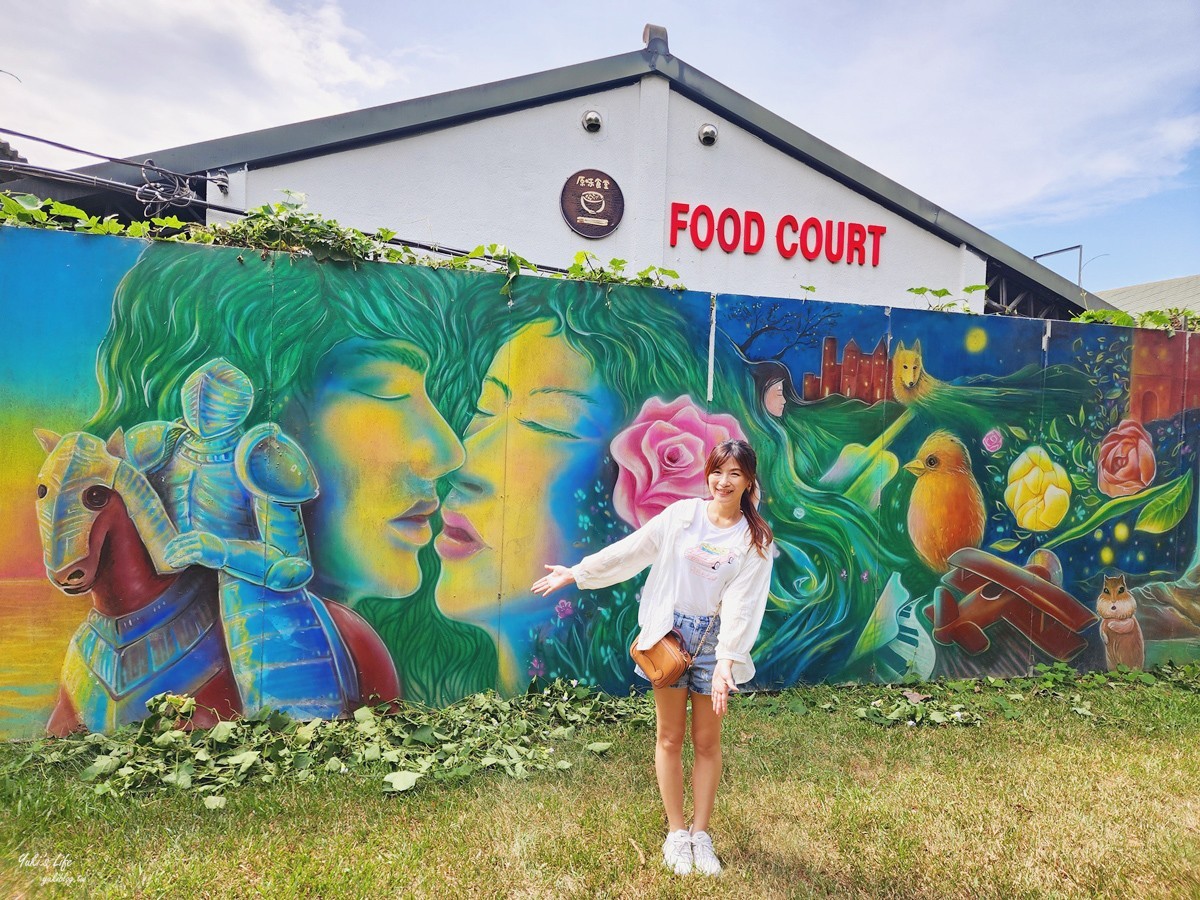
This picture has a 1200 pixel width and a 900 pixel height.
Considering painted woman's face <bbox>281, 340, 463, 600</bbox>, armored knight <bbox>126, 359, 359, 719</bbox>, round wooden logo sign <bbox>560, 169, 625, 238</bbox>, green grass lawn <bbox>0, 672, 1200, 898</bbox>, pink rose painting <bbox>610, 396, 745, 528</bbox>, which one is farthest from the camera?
round wooden logo sign <bbox>560, 169, 625, 238</bbox>

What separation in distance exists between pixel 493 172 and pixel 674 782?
26.9 ft

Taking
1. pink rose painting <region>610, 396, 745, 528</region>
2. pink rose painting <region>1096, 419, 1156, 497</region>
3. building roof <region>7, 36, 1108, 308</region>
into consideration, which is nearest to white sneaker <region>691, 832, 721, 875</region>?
pink rose painting <region>610, 396, 745, 528</region>

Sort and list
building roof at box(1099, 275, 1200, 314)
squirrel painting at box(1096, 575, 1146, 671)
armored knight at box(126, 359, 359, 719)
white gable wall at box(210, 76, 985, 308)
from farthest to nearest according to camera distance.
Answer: building roof at box(1099, 275, 1200, 314) → white gable wall at box(210, 76, 985, 308) → squirrel painting at box(1096, 575, 1146, 671) → armored knight at box(126, 359, 359, 719)

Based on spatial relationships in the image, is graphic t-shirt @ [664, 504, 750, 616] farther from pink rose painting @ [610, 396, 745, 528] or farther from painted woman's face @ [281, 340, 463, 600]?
painted woman's face @ [281, 340, 463, 600]

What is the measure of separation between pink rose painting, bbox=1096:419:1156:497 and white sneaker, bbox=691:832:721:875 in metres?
4.30

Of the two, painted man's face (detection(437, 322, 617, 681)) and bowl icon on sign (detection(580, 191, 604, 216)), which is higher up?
bowl icon on sign (detection(580, 191, 604, 216))

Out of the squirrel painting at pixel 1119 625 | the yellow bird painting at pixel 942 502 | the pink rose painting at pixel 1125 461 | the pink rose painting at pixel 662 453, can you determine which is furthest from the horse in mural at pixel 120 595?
the pink rose painting at pixel 1125 461

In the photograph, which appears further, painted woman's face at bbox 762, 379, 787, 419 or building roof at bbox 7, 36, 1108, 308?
building roof at bbox 7, 36, 1108, 308

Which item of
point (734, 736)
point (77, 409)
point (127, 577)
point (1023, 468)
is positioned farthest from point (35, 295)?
point (1023, 468)

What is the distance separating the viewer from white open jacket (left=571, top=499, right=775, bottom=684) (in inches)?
115

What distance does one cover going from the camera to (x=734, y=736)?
4.31 meters

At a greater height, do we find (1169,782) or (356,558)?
(356,558)

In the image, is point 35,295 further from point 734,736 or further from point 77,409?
point 734,736

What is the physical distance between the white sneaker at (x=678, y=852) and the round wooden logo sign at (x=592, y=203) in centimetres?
820
